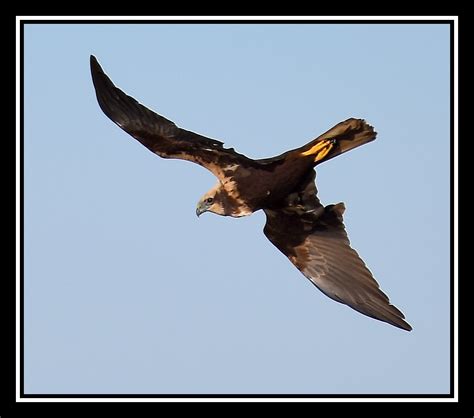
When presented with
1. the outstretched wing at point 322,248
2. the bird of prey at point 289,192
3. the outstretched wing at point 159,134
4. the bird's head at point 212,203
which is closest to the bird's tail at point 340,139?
the bird of prey at point 289,192

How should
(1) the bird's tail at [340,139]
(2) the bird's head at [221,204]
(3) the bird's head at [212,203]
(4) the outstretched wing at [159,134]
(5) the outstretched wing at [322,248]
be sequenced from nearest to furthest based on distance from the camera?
1. (1) the bird's tail at [340,139]
2. (4) the outstretched wing at [159,134]
3. (2) the bird's head at [221,204]
4. (3) the bird's head at [212,203]
5. (5) the outstretched wing at [322,248]

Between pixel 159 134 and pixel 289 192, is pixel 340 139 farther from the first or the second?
pixel 159 134

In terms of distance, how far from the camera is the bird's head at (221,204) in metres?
15.7

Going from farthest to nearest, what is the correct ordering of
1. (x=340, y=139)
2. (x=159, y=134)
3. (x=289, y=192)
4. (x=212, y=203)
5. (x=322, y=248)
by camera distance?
(x=322, y=248), (x=289, y=192), (x=212, y=203), (x=159, y=134), (x=340, y=139)

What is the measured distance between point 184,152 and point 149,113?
0.80 m

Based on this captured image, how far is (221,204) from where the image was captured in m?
15.8

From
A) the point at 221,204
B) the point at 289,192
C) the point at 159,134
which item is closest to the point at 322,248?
the point at 289,192

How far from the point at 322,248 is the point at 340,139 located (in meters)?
2.12

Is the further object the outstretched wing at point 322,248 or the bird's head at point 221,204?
the outstretched wing at point 322,248

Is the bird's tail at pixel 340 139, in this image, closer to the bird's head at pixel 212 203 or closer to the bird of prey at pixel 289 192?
the bird of prey at pixel 289 192

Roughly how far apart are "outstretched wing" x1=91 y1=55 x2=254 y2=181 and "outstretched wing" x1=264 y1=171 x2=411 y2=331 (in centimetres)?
126

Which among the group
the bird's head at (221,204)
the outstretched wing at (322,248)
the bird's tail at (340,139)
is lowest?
the outstretched wing at (322,248)

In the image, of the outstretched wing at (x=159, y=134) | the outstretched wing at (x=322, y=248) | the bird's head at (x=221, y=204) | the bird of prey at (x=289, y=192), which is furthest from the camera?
the outstretched wing at (x=322, y=248)
